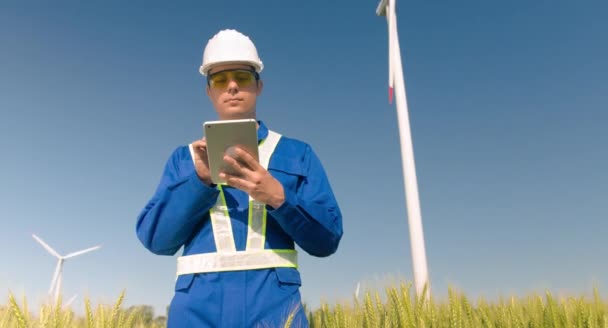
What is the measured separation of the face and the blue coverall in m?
0.36

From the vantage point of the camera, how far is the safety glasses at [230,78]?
3.38 metres

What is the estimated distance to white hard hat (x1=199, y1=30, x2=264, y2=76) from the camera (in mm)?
Result: 3359

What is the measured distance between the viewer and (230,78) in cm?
338

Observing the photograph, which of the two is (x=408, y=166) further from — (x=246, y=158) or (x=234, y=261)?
(x=246, y=158)

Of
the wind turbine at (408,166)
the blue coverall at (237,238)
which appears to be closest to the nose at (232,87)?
the blue coverall at (237,238)

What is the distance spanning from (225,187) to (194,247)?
40 centimetres

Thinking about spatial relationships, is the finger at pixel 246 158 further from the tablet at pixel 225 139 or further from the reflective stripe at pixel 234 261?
the reflective stripe at pixel 234 261

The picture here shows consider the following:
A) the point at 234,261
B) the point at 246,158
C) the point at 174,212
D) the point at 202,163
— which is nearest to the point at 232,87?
the point at 202,163

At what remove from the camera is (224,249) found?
3.03 meters

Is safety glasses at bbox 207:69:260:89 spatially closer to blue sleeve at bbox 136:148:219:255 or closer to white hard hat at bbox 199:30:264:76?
white hard hat at bbox 199:30:264:76

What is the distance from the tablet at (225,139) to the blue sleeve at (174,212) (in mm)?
158

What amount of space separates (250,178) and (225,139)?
24 centimetres

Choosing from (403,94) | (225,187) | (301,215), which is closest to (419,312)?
(301,215)

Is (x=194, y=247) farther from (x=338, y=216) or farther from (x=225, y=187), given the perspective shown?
(x=338, y=216)
